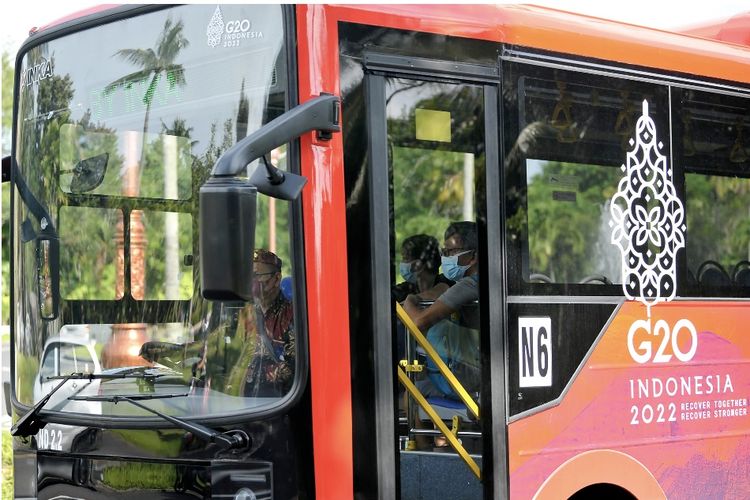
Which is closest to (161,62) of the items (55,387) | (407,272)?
(55,387)

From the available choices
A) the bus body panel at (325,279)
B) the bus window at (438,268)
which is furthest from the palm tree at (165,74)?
the bus window at (438,268)

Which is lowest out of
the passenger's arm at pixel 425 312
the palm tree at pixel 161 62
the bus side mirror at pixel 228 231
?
the passenger's arm at pixel 425 312

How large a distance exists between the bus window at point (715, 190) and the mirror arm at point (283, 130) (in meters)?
2.27

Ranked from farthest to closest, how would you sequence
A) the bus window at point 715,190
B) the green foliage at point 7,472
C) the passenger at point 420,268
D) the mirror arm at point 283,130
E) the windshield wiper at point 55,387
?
1. the green foliage at point 7,472
2. the passenger at point 420,268
3. the bus window at point 715,190
4. the windshield wiper at point 55,387
5. the mirror arm at point 283,130

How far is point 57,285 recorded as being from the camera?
5465mm

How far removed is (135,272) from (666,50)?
10.0ft

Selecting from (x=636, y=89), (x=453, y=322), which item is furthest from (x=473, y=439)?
(x=636, y=89)

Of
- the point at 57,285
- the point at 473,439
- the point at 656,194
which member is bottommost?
the point at 473,439

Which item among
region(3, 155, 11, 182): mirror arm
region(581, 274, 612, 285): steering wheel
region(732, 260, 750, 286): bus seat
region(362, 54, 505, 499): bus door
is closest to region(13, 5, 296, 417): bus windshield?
region(362, 54, 505, 499): bus door

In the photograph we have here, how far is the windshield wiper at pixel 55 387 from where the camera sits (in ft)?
16.3

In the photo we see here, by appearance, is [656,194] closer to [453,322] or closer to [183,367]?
[453,322]

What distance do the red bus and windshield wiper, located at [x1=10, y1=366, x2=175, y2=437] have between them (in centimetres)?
1

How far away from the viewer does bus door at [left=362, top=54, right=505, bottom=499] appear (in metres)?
5.00

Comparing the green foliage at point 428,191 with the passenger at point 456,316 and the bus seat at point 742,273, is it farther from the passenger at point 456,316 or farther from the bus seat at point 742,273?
the bus seat at point 742,273
